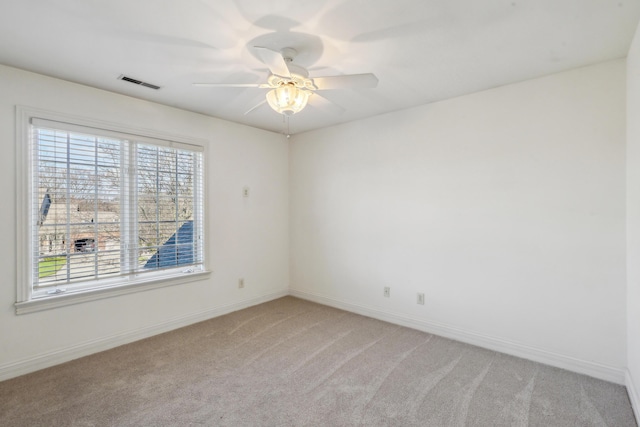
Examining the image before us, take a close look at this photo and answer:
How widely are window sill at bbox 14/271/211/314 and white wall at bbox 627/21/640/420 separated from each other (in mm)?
3846

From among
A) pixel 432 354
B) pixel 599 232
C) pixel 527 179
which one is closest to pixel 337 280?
pixel 432 354

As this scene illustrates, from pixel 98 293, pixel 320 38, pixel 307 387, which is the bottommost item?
pixel 307 387

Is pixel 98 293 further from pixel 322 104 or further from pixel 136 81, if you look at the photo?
pixel 322 104

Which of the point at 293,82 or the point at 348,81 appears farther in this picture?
the point at 293,82

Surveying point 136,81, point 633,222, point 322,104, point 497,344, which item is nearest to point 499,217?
point 633,222

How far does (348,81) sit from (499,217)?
1.97 metres

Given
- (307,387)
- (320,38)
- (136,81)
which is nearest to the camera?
(320,38)

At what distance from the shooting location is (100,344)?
289cm

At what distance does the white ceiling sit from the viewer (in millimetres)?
1762

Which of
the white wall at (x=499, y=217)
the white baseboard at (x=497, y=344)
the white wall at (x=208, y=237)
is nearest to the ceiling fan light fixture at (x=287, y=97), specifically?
the white wall at (x=499, y=217)

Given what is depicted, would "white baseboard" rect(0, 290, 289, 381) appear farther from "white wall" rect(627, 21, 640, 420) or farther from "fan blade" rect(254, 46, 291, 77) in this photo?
"white wall" rect(627, 21, 640, 420)

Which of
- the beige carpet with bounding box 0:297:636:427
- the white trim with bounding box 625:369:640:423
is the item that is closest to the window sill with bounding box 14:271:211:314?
the beige carpet with bounding box 0:297:636:427

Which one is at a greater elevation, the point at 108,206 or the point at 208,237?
the point at 108,206

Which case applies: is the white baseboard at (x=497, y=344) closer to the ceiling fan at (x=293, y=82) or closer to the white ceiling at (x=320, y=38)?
the white ceiling at (x=320, y=38)
